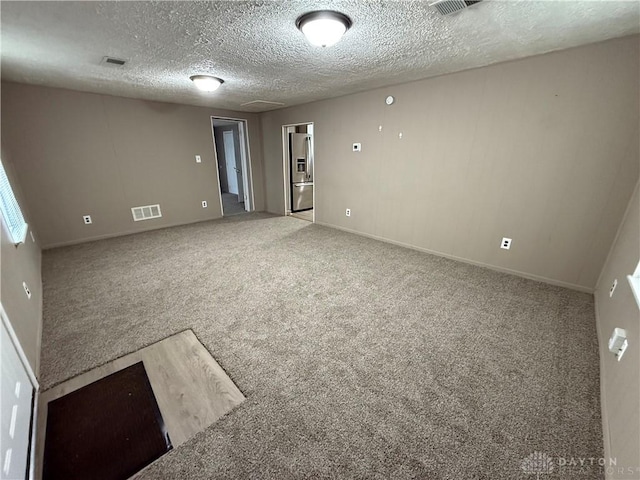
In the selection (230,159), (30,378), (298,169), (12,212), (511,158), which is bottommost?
(30,378)

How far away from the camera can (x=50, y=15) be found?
1.69 m

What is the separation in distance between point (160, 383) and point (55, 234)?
12.2 ft

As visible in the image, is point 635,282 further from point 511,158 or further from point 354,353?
point 354,353

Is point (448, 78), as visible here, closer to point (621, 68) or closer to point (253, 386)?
point (621, 68)

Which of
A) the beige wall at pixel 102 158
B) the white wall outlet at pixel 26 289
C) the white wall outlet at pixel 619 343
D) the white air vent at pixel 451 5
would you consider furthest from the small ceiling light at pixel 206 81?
the white wall outlet at pixel 619 343

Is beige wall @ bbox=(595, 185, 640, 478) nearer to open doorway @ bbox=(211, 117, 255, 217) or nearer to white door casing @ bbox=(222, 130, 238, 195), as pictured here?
open doorway @ bbox=(211, 117, 255, 217)

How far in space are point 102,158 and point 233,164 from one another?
374 cm

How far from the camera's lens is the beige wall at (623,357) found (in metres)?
1.12

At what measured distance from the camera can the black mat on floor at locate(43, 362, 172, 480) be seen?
1222 millimetres

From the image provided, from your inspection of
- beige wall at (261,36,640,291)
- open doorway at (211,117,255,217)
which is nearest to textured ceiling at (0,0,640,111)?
beige wall at (261,36,640,291)

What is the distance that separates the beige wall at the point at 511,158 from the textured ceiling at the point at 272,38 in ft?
0.90

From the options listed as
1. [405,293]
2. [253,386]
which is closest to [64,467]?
[253,386]

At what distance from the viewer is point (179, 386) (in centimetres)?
165

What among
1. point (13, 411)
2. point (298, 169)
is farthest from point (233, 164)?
point (13, 411)
